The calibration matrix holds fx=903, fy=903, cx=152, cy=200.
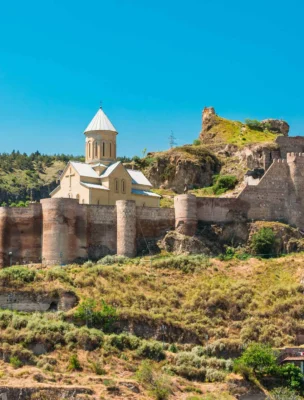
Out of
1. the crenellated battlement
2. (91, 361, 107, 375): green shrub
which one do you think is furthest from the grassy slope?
(91, 361, 107, 375): green shrub

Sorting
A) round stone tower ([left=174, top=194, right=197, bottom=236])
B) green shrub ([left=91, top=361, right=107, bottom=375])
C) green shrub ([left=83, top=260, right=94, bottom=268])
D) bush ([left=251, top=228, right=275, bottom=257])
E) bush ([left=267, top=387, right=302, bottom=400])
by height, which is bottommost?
bush ([left=267, top=387, right=302, bottom=400])

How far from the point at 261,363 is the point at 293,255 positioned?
10440 millimetres

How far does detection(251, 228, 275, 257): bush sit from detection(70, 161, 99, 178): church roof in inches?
402

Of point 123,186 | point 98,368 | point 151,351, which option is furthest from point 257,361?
point 123,186

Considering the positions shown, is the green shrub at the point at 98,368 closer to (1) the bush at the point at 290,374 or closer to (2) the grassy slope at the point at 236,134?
(1) the bush at the point at 290,374

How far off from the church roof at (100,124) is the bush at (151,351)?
17.0 metres

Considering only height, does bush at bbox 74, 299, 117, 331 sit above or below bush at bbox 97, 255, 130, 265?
below

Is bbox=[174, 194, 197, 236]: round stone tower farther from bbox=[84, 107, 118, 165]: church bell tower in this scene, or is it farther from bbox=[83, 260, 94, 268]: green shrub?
bbox=[84, 107, 118, 165]: church bell tower

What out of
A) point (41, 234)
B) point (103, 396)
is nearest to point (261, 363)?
point (103, 396)

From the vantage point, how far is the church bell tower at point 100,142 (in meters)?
55.4

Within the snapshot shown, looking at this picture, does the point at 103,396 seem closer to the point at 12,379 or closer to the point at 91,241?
the point at 12,379

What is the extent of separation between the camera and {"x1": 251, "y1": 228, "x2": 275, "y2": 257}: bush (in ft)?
167

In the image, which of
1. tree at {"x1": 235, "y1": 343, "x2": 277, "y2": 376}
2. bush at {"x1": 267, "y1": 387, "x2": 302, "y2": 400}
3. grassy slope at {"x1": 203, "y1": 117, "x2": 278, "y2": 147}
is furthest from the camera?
grassy slope at {"x1": 203, "y1": 117, "x2": 278, "y2": 147}

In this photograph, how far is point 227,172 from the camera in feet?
208
